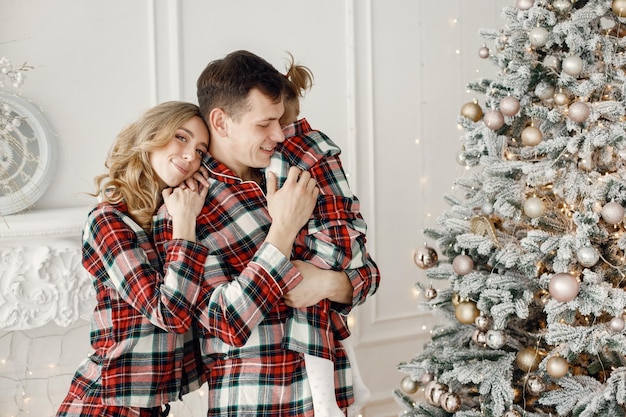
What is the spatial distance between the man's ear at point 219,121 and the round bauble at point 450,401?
0.93 m

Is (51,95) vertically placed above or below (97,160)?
above

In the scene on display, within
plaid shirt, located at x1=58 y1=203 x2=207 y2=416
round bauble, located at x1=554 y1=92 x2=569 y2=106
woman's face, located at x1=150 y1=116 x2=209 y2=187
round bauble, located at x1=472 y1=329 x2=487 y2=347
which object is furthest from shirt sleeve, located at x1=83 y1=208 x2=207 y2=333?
round bauble, located at x1=554 y1=92 x2=569 y2=106

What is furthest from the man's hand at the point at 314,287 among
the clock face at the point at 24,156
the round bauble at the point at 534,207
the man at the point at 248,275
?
the clock face at the point at 24,156

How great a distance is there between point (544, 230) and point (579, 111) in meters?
0.32

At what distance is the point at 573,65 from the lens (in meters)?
1.58

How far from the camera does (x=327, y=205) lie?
1673mm

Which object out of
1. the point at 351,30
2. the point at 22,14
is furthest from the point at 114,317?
the point at 351,30

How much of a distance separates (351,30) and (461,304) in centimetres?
152

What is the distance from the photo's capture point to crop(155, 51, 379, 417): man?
4.98 ft

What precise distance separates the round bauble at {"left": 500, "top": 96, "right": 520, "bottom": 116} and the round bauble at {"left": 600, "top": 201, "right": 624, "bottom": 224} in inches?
13.2

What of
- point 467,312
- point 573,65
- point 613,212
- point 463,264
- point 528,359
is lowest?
point 528,359

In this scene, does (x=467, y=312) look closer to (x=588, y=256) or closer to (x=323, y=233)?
(x=588, y=256)

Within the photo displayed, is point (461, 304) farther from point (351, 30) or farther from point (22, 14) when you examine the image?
point (22, 14)

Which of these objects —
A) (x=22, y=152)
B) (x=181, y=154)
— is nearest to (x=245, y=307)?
(x=181, y=154)
